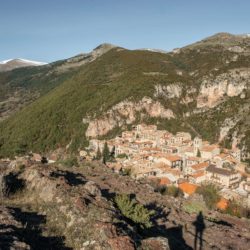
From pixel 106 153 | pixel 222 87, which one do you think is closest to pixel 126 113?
pixel 222 87

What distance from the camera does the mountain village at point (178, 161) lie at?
6303 centimetres

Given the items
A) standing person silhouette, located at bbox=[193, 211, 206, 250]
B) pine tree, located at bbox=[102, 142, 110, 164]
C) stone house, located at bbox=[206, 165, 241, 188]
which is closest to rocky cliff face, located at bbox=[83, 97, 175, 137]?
pine tree, located at bbox=[102, 142, 110, 164]

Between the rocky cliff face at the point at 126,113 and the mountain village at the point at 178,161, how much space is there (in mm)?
12662

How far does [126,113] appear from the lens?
5133 inches

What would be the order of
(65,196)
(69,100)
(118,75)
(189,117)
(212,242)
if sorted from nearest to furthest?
(65,196), (212,242), (189,117), (69,100), (118,75)

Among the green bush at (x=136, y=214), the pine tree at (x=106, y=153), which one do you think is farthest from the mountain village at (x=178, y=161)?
the green bush at (x=136, y=214)

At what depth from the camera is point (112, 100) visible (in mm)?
132500

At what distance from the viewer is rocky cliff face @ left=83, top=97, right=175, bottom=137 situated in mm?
123188

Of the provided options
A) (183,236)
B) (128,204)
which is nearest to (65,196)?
(128,204)

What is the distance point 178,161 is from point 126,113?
53.7 metres

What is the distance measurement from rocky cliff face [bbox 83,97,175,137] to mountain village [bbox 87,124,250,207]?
12662 millimetres

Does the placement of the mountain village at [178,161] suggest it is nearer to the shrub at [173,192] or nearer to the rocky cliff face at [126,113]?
the shrub at [173,192]

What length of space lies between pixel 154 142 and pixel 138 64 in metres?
79.3

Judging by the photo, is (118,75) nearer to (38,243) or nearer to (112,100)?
(112,100)
